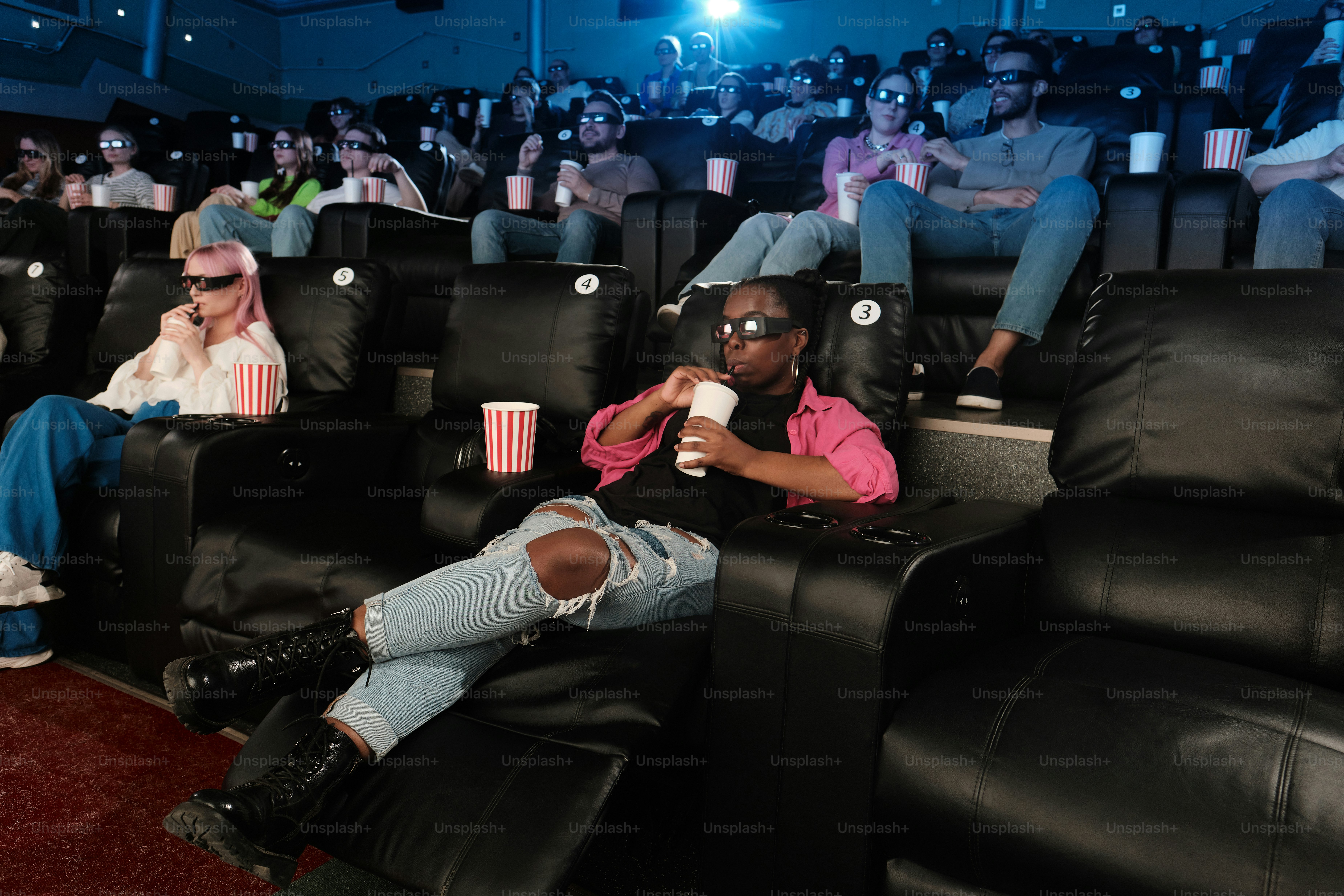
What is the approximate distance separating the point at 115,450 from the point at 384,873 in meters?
1.53

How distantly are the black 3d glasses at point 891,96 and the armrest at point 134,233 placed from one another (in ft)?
11.0

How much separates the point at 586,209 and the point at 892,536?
8.51 ft

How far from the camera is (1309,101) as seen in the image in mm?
2840

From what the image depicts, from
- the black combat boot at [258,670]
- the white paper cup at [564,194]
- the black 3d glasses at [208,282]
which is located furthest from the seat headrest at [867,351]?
the white paper cup at [564,194]

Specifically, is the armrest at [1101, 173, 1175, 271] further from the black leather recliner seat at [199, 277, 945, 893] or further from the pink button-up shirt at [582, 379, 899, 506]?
the black leather recliner seat at [199, 277, 945, 893]

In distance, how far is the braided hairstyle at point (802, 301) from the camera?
164 centimetres

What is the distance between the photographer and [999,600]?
4.09 ft

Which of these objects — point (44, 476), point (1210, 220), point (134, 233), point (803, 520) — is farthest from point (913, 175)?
point (134, 233)

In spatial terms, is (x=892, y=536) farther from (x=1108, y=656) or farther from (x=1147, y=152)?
(x=1147, y=152)

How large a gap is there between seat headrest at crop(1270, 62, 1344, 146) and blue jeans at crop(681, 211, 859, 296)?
1.53m

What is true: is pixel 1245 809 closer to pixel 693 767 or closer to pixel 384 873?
pixel 693 767

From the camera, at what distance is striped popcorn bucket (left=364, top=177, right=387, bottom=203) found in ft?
12.6

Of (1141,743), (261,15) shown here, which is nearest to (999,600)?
(1141,743)

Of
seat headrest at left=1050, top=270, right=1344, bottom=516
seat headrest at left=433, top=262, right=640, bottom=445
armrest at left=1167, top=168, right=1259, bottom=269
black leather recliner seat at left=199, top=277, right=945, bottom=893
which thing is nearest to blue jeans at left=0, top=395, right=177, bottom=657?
seat headrest at left=433, top=262, right=640, bottom=445
